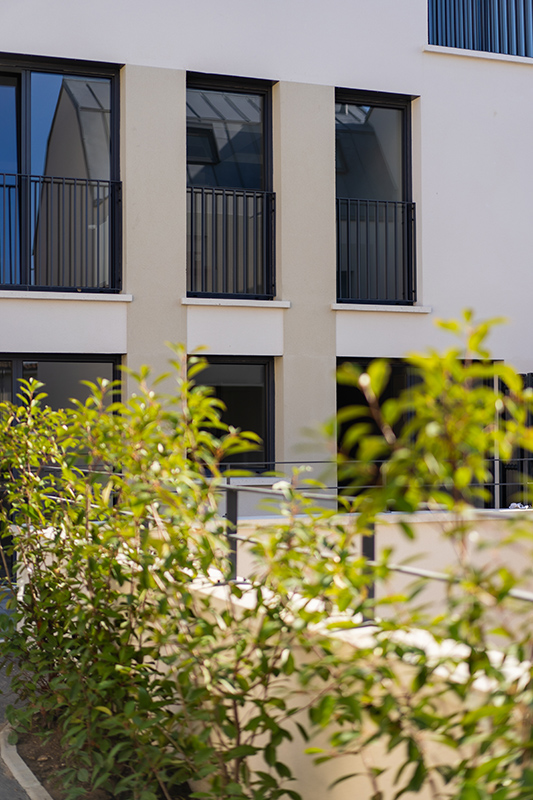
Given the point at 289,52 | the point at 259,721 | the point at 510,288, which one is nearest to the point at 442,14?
the point at 289,52

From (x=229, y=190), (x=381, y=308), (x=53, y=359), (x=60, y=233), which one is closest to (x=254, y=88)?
(x=229, y=190)

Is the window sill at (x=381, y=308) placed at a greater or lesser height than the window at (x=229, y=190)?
lesser

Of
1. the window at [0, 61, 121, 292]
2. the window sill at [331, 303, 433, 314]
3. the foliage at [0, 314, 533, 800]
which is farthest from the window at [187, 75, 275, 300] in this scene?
the foliage at [0, 314, 533, 800]

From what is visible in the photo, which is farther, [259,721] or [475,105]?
[475,105]

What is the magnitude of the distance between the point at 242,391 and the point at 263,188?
2.34 m

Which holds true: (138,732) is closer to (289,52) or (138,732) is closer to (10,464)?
(10,464)

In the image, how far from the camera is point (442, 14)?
11117 millimetres

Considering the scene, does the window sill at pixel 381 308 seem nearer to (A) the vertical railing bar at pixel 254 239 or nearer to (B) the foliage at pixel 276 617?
(A) the vertical railing bar at pixel 254 239

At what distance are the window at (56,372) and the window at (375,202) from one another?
9.71 ft

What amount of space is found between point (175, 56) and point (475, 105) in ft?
12.1

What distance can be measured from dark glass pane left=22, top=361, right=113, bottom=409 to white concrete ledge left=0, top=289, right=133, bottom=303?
74 cm

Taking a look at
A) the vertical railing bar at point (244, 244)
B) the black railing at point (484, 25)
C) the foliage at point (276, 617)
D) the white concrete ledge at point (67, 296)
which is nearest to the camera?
the foliage at point (276, 617)

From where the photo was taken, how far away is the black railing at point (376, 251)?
426 inches

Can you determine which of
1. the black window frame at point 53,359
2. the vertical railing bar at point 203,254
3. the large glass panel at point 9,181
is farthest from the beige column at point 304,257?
the large glass panel at point 9,181
